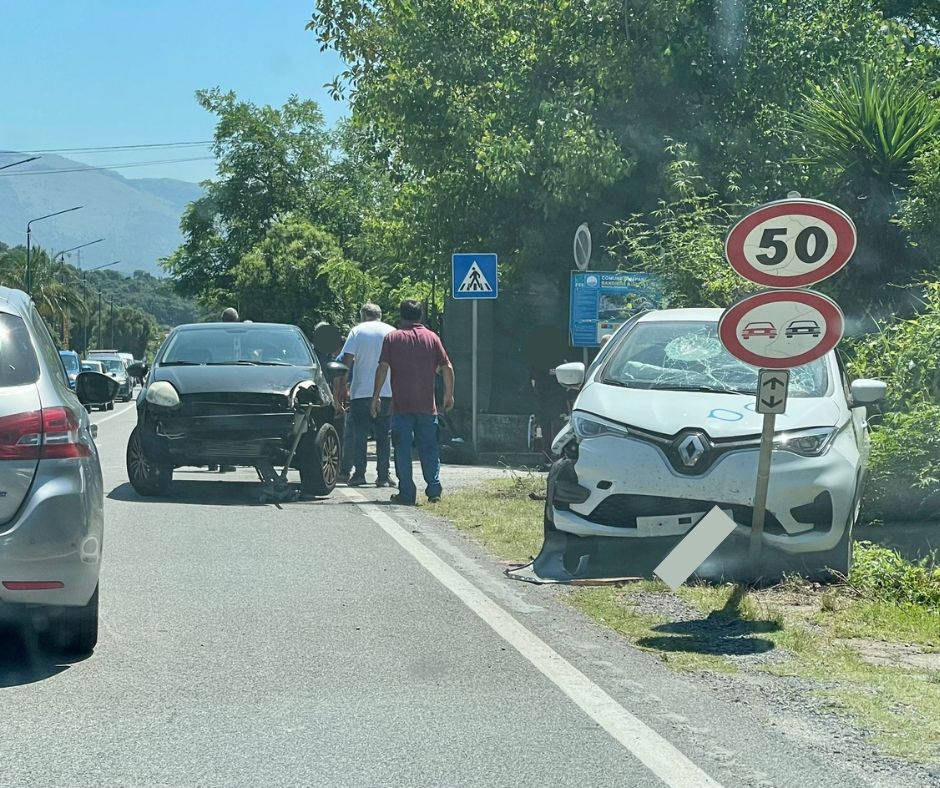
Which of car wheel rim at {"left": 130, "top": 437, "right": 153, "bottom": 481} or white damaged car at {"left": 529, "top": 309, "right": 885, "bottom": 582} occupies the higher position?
white damaged car at {"left": 529, "top": 309, "right": 885, "bottom": 582}

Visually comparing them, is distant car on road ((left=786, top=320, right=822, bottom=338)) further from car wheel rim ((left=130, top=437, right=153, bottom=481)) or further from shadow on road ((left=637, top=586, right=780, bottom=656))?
car wheel rim ((left=130, top=437, right=153, bottom=481))

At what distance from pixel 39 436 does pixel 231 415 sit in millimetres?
6894

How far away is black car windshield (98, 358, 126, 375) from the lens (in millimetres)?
59438

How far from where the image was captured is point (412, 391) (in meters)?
13.3

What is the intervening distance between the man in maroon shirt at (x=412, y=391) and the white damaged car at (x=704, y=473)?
13.4ft

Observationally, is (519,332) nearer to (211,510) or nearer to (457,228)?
(457,228)

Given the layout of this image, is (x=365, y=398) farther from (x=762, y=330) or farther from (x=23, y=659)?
(x=23, y=659)

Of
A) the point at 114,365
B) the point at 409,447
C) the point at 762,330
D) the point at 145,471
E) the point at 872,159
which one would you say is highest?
the point at 872,159

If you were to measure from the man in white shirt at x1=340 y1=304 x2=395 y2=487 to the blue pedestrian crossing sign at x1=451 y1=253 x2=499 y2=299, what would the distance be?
10.9 feet

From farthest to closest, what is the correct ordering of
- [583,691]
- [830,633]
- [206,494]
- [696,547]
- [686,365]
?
1. [206,494]
2. [686,365]
3. [696,547]
4. [830,633]
5. [583,691]

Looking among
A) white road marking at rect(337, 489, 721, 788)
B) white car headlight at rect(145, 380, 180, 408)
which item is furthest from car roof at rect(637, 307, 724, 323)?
white car headlight at rect(145, 380, 180, 408)

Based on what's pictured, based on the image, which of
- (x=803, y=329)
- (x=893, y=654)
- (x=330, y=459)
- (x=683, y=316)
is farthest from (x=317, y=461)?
(x=893, y=654)

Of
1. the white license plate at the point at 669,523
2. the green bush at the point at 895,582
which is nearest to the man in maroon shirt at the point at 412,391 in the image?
the white license plate at the point at 669,523

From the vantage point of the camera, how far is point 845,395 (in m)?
9.30
